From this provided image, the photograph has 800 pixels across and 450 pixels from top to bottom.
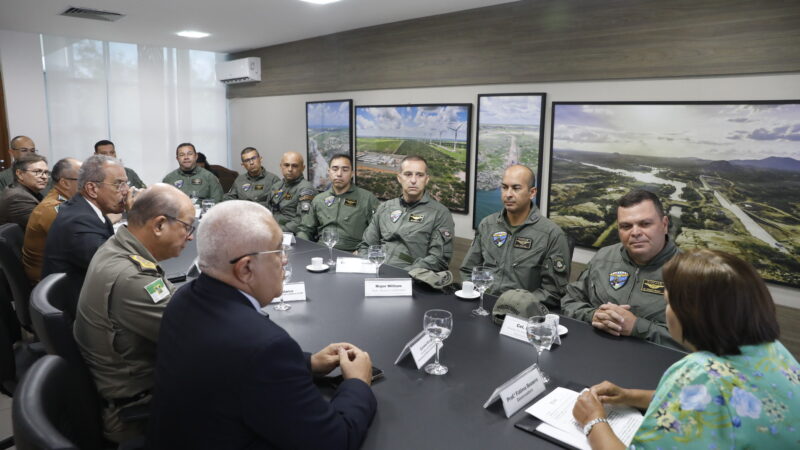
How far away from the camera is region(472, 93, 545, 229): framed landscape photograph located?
4.39 metres

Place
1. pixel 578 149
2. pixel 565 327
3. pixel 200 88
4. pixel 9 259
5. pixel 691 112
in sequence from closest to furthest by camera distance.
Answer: pixel 565 327
pixel 9 259
pixel 691 112
pixel 578 149
pixel 200 88

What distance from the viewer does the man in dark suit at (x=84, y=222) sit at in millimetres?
2516

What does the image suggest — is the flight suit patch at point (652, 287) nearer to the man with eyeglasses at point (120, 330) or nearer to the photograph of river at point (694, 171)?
the photograph of river at point (694, 171)

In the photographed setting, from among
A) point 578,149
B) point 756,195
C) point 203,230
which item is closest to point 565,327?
point 203,230

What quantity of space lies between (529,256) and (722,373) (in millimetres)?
1942

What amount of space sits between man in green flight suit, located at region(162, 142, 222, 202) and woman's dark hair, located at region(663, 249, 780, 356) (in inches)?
238

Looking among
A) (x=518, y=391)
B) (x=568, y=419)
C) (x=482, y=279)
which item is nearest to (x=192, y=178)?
(x=482, y=279)

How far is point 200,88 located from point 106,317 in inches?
283

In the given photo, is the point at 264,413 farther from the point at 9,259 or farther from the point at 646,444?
the point at 9,259

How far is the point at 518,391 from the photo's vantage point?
4.77ft

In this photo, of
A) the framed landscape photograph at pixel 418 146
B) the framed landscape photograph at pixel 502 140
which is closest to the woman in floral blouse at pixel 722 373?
the framed landscape photograph at pixel 502 140

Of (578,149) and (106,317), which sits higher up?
(578,149)

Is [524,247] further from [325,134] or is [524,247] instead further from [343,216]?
[325,134]

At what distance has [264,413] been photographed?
117 centimetres
